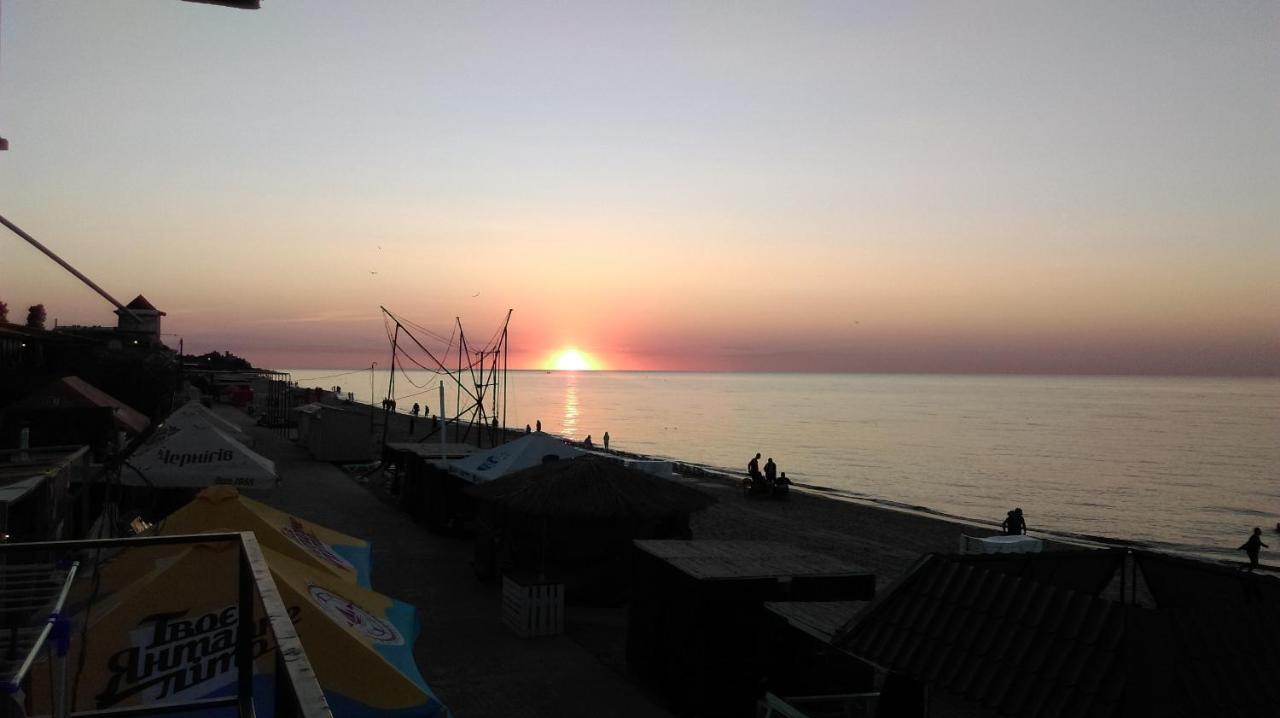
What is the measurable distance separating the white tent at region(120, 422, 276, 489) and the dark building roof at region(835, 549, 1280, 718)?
13158 millimetres

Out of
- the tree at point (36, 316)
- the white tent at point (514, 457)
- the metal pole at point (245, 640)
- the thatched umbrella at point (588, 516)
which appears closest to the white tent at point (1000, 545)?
Answer: the thatched umbrella at point (588, 516)

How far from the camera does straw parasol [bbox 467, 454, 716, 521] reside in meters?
15.1

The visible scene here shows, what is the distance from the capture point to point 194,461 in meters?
15.7

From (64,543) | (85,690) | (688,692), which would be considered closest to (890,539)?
(688,692)

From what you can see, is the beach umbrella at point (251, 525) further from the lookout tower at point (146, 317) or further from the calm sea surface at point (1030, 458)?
the lookout tower at point (146, 317)

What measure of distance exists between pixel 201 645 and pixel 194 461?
11160 millimetres

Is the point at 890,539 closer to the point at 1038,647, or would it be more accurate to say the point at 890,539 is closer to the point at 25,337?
the point at 1038,647

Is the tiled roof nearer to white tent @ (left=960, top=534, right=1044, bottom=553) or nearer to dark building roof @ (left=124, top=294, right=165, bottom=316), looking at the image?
dark building roof @ (left=124, top=294, right=165, bottom=316)

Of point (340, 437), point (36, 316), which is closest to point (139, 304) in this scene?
point (36, 316)

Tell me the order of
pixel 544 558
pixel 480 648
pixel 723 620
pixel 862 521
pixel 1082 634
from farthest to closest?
pixel 862 521
pixel 544 558
pixel 480 648
pixel 723 620
pixel 1082 634

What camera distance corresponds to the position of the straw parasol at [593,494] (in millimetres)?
15109

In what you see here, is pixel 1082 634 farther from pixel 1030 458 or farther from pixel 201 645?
pixel 1030 458

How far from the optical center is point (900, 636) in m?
5.93

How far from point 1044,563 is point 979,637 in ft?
4.46
